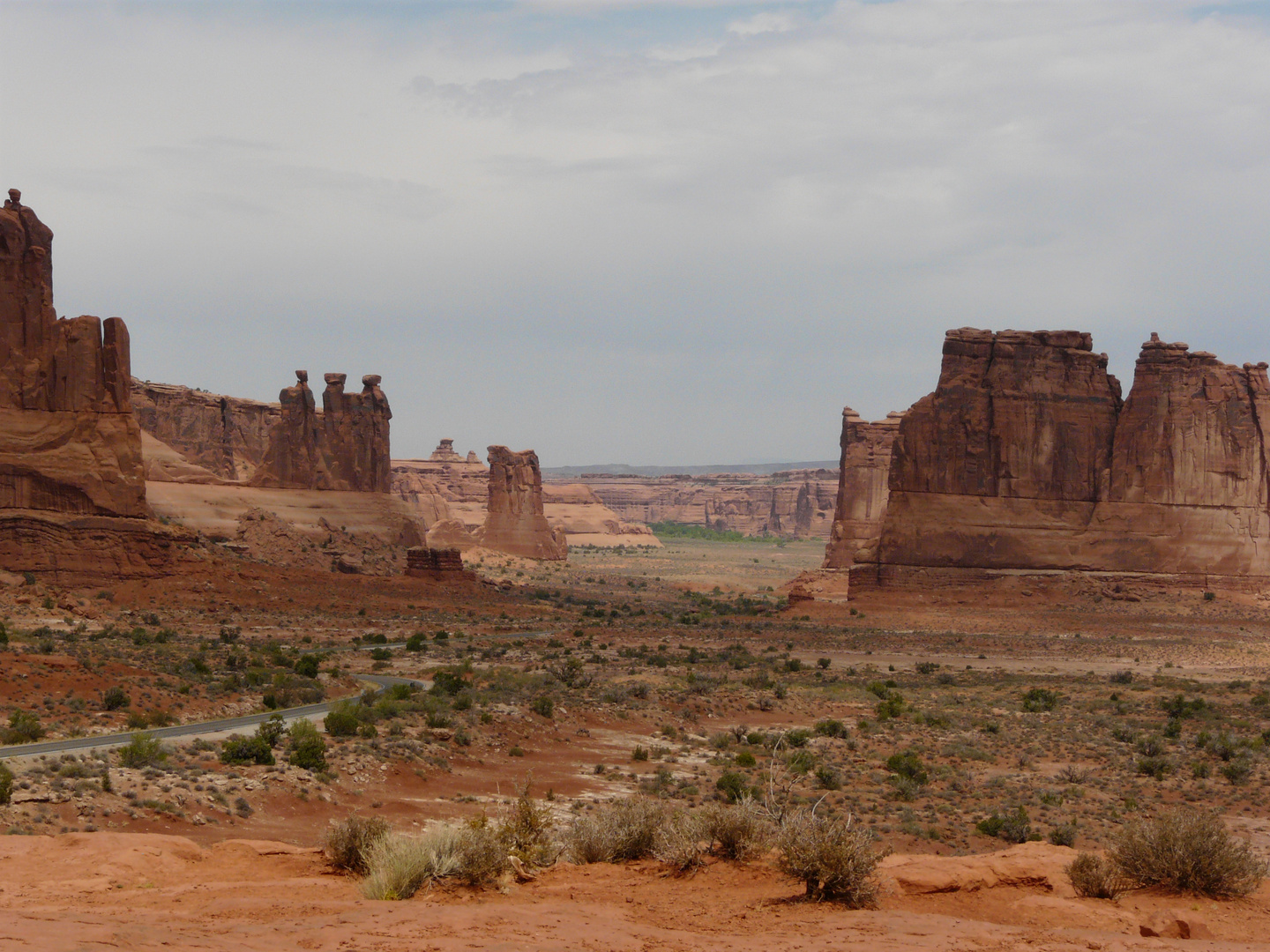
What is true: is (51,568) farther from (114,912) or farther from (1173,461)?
(1173,461)

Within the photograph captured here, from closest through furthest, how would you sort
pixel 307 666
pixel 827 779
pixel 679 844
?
pixel 679 844 < pixel 827 779 < pixel 307 666

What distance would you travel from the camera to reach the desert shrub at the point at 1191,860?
12297 millimetres

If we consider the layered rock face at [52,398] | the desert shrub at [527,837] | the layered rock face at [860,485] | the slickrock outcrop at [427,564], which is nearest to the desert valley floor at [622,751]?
the desert shrub at [527,837]

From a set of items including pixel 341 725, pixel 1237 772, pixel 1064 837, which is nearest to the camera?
pixel 1064 837

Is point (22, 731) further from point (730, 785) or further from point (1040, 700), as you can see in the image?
point (1040, 700)

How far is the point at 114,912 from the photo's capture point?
11156mm

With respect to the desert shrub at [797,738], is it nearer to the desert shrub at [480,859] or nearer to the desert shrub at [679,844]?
the desert shrub at [679,844]

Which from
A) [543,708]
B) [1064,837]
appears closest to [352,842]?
[1064,837]

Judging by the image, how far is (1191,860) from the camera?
40.4ft

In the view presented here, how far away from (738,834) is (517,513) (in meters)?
102

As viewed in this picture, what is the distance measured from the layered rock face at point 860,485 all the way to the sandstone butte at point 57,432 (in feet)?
171

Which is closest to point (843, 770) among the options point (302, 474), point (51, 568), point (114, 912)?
point (114, 912)

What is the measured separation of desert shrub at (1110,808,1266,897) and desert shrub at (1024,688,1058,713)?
22969 millimetres

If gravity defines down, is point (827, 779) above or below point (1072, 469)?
below
